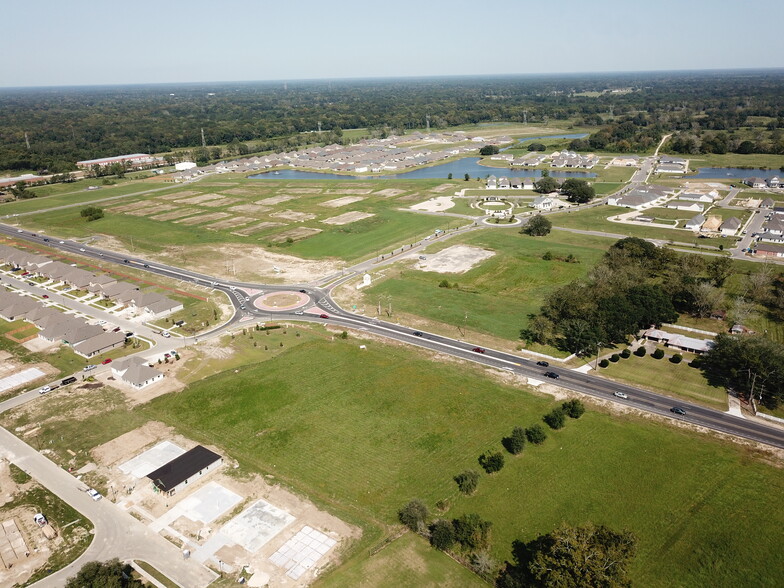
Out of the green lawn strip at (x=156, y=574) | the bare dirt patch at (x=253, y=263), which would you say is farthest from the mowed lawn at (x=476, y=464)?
the bare dirt patch at (x=253, y=263)

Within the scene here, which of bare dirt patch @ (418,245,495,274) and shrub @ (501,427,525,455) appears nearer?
shrub @ (501,427,525,455)

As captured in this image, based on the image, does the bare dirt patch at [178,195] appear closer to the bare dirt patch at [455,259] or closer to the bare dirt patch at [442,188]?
the bare dirt patch at [442,188]

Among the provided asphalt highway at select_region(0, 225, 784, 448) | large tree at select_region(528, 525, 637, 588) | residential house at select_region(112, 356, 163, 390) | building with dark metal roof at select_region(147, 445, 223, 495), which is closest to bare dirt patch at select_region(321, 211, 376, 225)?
asphalt highway at select_region(0, 225, 784, 448)

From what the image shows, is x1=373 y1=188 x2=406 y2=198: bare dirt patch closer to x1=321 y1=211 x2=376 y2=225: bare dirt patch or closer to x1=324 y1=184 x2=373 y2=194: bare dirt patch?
x1=324 y1=184 x2=373 y2=194: bare dirt patch

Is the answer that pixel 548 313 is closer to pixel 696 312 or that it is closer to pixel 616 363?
pixel 616 363

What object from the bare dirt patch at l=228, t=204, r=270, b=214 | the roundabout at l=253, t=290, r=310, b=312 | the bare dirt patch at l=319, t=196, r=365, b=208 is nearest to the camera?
the roundabout at l=253, t=290, r=310, b=312

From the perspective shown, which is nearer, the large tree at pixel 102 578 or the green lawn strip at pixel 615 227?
the large tree at pixel 102 578

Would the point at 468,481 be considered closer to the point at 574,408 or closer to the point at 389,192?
the point at 574,408
